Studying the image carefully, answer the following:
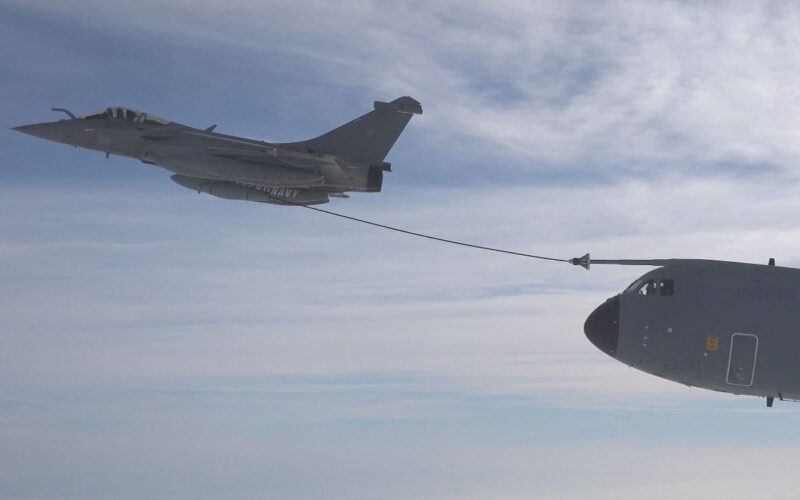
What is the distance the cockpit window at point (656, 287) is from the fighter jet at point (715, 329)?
1.3 inches

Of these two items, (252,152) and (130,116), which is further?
(130,116)

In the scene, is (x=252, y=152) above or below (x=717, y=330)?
above

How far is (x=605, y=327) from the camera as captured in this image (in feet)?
95.8

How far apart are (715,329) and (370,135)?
826 inches

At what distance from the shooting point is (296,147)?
42.5 m

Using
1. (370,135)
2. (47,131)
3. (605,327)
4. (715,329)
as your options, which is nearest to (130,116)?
(47,131)

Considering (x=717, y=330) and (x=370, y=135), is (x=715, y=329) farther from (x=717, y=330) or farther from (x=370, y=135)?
(x=370, y=135)

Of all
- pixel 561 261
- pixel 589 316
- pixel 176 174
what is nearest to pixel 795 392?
pixel 589 316

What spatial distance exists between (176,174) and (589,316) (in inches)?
879

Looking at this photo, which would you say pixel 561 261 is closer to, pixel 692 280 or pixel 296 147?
pixel 692 280

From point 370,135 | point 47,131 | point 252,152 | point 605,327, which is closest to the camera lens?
point 605,327

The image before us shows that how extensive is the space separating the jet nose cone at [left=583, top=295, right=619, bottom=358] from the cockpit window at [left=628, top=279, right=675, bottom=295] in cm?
89

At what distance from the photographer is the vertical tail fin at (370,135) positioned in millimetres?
42438

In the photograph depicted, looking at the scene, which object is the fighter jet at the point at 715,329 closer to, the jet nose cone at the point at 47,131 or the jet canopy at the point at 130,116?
the jet canopy at the point at 130,116
